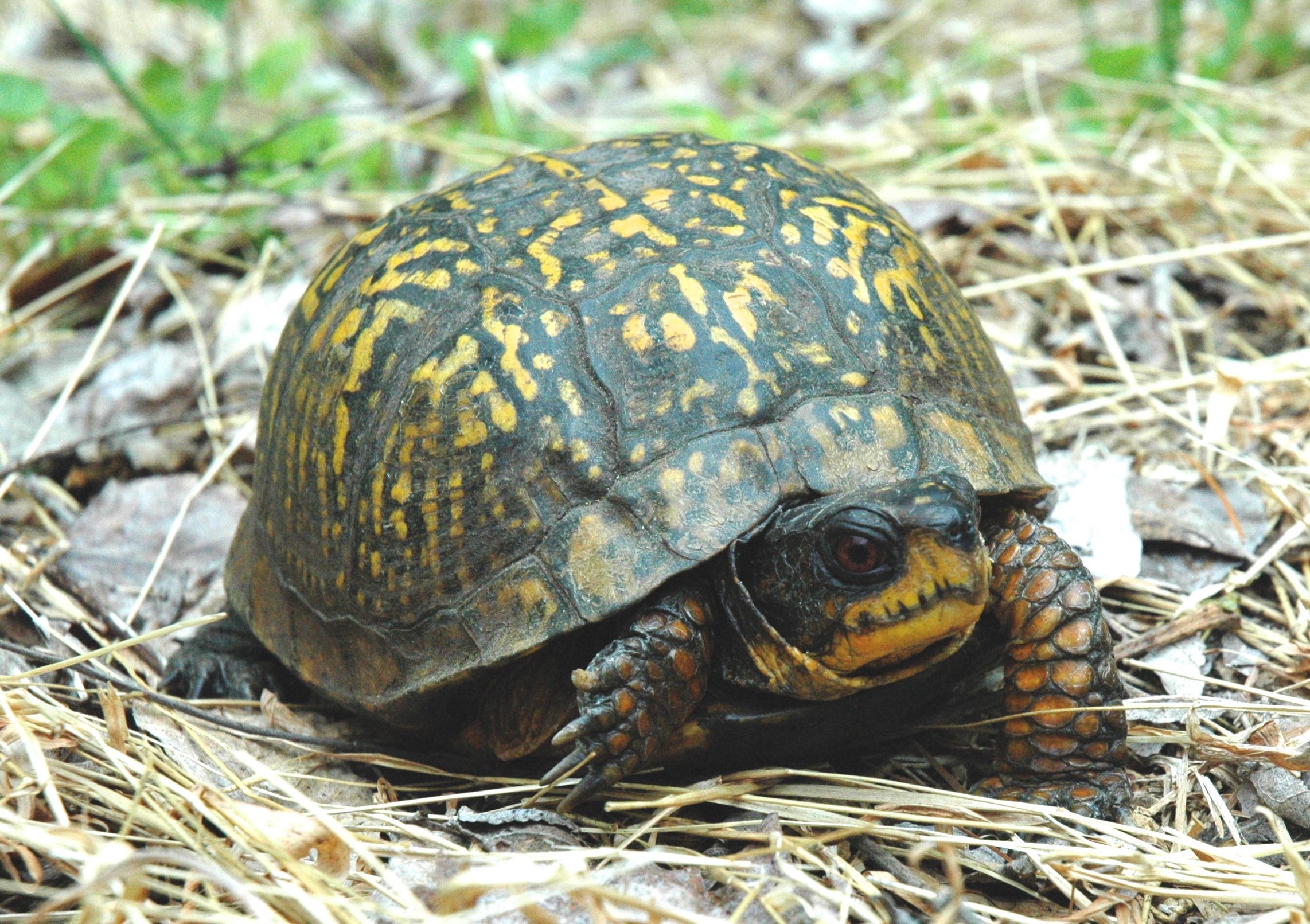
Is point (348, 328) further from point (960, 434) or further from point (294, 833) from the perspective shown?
point (960, 434)

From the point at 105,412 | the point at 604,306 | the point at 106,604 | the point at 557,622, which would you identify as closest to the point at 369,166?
the point at 105,412

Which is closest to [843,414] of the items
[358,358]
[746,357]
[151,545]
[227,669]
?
[746,357]

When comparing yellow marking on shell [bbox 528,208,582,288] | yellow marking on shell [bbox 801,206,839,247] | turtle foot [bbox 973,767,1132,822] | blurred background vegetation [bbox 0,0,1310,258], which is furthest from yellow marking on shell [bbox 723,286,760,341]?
blurred background vegetation [bbox 0,0,1310,258]

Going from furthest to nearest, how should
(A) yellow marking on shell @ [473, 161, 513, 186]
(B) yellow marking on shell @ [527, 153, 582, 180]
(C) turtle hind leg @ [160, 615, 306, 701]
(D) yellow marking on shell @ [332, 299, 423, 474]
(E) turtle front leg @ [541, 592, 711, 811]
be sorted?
(C) turtle hind leg @ [160, 615, 306, 701]
(A) yellow marking on shell @ [473, 161, 513, 186]
(B) yellow marking on shell @ [527, 153, 582, 180]
(D) yellow marking on shell @ [332, 299, 423, 474]
(E) turtle front leg @ [541, 592, 711, 811]

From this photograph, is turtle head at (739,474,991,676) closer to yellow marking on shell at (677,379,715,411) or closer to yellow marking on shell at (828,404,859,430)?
yellow marking on shell at (828,404,859,430)

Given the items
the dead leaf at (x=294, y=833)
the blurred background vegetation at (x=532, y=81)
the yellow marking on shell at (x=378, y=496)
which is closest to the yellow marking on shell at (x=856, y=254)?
the yellow marking on shell at (x=378, y=496)

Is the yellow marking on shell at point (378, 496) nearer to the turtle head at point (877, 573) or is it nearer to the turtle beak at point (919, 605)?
the turtle head at point (877, 573)

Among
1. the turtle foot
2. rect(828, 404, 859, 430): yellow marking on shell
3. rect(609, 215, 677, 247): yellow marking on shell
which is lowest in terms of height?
the turtle foot

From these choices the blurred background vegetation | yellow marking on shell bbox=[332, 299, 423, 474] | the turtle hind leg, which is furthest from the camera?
the blurred background vegetation
